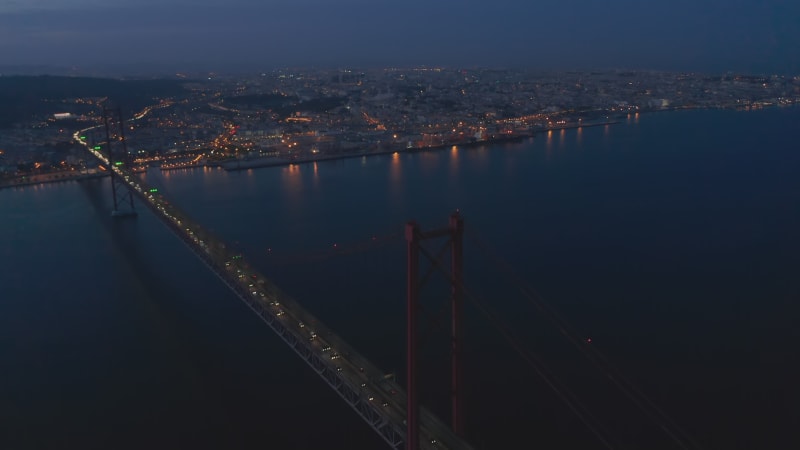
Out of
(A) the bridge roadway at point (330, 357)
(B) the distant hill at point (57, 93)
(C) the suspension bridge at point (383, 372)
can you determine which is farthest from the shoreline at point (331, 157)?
(B) the distant hill at point (57, 93)

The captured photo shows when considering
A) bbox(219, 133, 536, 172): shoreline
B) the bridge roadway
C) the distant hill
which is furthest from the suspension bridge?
the distant hill

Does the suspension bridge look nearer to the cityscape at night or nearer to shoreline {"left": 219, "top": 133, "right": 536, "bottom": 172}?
the cityscape at night

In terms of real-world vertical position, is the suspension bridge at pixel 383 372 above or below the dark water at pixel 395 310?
above

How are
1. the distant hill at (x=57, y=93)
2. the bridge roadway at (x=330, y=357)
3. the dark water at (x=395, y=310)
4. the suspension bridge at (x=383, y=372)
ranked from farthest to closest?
1. the distant hill at (x=57, y=93)
2. the dark water at (x=395, y=310)
3. the bridge roadway at (x=330, y=357)
4. the suspension bridge at (x=383, y=372)

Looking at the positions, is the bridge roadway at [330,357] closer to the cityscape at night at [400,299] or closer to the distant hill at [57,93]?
the cityscape at night at [400,299]

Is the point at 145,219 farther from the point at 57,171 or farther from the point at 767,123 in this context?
the point at 767,123

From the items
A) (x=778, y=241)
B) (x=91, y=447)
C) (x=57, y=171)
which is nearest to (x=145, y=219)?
(x=57, y=171)

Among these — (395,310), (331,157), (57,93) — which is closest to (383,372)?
(395,310)
